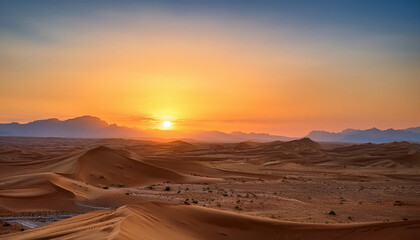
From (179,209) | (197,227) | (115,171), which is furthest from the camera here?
(115,171)

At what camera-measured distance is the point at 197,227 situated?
979cm

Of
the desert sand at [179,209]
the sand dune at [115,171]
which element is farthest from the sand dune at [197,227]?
the sand dune at [115,171]

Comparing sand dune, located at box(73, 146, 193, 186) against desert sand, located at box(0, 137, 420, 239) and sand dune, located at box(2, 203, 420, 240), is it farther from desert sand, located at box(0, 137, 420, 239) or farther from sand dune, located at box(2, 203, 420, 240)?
sand dune, located at box(2, 203, 420, 240)

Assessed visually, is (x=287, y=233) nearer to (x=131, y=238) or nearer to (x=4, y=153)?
(x=131, y=238)

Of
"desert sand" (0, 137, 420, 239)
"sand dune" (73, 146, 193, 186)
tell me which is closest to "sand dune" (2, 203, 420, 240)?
"desert sand" (0, 137, 420, 239)

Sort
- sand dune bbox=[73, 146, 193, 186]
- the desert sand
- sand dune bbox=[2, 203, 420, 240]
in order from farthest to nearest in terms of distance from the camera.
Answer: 1. sand dune bbox=[73, 146, 193, 186]
2. the desert sand
3. sand dune bbox=[2, 203, 420, 240]

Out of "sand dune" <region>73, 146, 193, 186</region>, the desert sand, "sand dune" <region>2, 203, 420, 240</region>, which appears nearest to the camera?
"sand dune" <region>2, 203, 420, 240</region>

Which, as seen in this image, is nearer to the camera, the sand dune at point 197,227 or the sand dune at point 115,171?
the sand dune at point 197,227

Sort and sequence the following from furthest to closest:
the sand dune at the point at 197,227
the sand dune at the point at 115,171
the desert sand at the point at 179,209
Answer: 1. the sand dune at the point at 115,171
2. the desert sand at the point at 179,209
3. the sand dune at the point at 197,227

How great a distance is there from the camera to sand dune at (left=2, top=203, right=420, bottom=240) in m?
8.00

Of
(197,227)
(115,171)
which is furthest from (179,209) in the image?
(115,171)

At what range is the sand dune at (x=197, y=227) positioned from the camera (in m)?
8.00

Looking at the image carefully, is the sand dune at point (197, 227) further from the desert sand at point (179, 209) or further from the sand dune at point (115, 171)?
the sand dune at point (115, 171)

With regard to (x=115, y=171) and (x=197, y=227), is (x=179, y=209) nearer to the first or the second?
(x=197, y=227)
